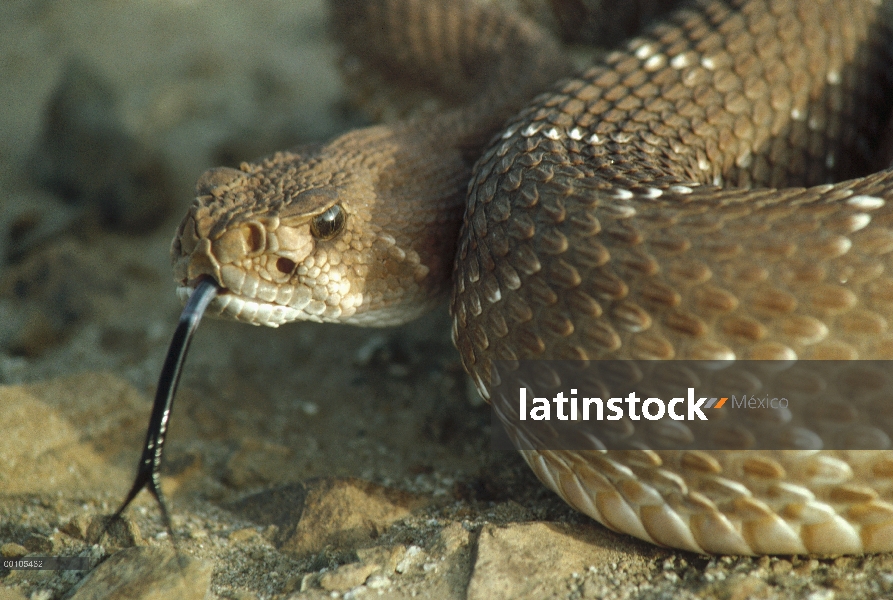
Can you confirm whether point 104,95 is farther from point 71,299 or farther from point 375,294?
point 375,294

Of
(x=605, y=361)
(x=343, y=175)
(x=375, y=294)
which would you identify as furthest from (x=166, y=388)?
(x=605, y=361)

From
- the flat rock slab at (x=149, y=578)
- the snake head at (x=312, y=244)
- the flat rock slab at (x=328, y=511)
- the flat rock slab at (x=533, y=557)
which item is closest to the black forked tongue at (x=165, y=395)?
the snake head at (x=312, y=244)

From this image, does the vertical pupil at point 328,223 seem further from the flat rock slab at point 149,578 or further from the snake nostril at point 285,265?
the flat rock slab at point 149,578

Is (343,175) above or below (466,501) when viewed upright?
above

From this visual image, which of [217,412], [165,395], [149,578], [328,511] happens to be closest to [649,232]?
[328,511]

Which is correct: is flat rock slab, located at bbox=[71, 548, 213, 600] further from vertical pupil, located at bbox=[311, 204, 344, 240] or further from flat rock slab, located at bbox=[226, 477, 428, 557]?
vertical pupil, located at bbox=[311, 204, 344, 240]

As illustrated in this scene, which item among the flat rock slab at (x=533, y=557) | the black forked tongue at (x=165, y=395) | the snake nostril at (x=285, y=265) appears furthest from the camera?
the snake nostril at (x=285, y=265)
